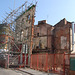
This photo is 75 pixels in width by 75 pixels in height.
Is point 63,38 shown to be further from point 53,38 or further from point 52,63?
point 52,63

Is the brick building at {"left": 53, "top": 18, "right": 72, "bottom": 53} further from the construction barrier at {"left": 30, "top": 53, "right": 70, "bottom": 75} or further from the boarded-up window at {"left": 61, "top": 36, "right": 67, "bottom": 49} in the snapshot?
the construction barrier at {"left": 30, "top": 53, "right": 70, "bottom": 75}

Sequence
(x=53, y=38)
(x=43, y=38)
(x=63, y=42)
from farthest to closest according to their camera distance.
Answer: (x=43, y=38) < (x=53, y=38) < (x=63, y=42)

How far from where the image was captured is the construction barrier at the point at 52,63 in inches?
439

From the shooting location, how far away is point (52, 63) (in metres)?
12.9

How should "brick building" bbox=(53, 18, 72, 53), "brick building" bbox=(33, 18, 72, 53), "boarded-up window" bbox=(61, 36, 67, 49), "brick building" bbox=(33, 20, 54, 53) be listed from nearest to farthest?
"brick building" bbox=(53, 18, 72, 53) < "brick building" bbox=(33, 18, 72, 53) < "boarded-up window" bbox=(61, 36, 67, 49) < "brick building" bbox=(33, 20, 54, 53)

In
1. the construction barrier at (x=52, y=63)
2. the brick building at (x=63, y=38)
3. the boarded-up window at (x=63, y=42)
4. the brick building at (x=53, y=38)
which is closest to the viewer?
the construction barrier at (x=52, y=63)

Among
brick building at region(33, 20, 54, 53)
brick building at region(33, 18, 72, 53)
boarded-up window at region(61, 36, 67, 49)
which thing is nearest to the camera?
brick building at region(33, 18, 72, 53)

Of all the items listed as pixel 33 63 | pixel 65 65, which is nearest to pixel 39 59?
pixel 33 63

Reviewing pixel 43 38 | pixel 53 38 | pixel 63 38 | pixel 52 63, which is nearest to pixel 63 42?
pixel 63 38

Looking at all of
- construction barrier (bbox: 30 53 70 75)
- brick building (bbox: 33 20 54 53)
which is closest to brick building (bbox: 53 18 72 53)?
brick building (bbox: 33 20 54 53)

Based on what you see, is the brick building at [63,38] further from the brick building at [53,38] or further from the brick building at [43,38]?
the brick building at [43,38]

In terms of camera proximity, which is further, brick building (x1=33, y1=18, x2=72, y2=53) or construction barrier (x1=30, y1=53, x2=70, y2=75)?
brick building (x1=33, y1=18, x2=72, y2=53)

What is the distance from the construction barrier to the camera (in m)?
11.2

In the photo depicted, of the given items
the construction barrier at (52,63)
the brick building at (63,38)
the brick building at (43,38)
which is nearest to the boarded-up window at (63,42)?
the brick building at (63,38)
